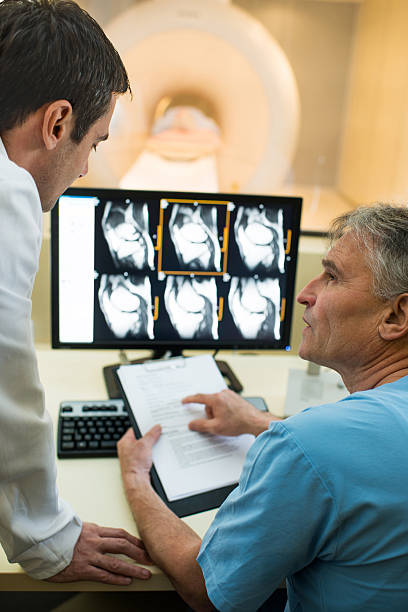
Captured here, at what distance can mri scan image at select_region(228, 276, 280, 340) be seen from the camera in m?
1.51

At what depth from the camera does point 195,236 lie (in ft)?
4.79

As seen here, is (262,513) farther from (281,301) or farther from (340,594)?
(281,301)

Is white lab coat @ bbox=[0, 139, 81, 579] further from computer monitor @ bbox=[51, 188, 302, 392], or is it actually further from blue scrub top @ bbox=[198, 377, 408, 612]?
computer monitor @ bbox=[51, 188, 302, 392]

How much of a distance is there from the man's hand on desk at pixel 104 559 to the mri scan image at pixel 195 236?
684 millimetres

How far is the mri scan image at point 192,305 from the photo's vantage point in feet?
4.88

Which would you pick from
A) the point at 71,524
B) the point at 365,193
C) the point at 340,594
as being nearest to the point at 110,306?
the point at 71,524

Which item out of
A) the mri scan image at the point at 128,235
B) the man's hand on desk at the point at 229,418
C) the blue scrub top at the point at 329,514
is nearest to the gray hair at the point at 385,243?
the blue scrub top at the point at 329,514

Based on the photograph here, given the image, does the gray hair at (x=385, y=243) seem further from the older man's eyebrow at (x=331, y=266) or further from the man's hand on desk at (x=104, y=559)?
the man's hand on desk at (x=104, y=559)

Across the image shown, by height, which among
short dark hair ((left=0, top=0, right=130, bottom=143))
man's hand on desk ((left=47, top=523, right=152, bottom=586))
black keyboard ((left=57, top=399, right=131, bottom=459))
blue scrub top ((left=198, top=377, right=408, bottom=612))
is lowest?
man's hand on desk ((left=47, top=523, right=152, bottom=586))

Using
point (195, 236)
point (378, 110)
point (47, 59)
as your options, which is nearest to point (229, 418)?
point (195, 236)

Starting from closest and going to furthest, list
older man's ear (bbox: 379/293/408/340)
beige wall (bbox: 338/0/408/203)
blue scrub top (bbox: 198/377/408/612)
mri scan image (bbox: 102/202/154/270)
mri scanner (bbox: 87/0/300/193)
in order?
1. blue scrub top (bbox: 198/377/408/612)
2. older man's ear (bbox: 379/293/408/340)
3. mri scan image (bbox: 102/202/154/270)
4. mri scanner (bbox: 87/0/300/193)
5. beige wall (bbox: 338/0/408/203)

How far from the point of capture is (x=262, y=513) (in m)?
0.76

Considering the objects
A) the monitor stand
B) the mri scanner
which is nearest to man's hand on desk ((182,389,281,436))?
the monitor stand

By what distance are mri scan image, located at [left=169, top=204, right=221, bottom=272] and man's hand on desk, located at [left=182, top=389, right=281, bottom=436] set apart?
352 mm
